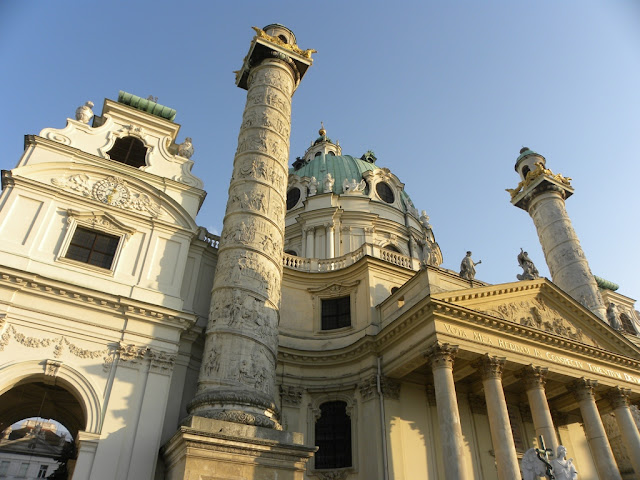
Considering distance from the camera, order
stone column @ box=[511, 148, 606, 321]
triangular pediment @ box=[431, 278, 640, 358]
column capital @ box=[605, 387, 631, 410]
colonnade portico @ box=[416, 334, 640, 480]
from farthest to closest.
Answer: stone column @ box=[511, 148, 606, 321] → column capital @ box=[605, 387, 631, 410] → triangular pediment @ box=[431, 278, 640, 358] → colonnade portico @ box=[416, 334, 640, 480]

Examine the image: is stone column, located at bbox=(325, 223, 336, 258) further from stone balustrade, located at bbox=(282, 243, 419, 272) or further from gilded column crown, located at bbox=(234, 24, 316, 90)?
gilded column crown, located at bbox=(234, 24, 316, 90)

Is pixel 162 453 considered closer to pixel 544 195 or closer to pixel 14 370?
pixel 14 370

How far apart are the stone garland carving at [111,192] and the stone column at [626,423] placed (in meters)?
18.0

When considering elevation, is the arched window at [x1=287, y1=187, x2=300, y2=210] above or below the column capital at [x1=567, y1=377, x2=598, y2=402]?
above

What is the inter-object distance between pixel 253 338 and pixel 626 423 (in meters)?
14.0

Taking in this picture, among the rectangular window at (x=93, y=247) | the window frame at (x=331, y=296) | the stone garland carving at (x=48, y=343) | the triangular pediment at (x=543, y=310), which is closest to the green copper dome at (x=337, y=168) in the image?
the window frame at (x=331, y=296)

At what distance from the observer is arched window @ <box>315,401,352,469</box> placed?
16359mm

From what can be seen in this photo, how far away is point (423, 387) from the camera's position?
17.1 metres

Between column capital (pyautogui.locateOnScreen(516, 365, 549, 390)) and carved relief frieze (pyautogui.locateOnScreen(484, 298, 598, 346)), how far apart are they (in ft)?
5.36

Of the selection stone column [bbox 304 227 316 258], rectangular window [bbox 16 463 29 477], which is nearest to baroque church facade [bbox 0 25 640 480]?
stone column [bbox 304 227 316 258]

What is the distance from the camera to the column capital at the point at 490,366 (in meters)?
15.0

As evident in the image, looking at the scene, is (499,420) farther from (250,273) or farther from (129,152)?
(129,152)

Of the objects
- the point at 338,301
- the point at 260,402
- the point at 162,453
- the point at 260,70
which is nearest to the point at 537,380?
the point at 338,301

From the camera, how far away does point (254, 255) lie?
45.1 feet
